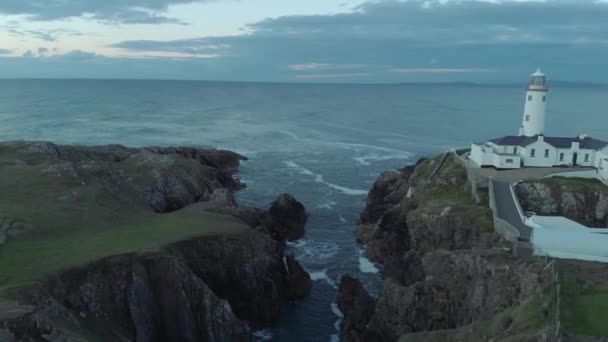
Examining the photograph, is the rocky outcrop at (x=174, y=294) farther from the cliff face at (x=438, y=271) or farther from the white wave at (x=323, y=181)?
the white wave at (x=323, y=181)

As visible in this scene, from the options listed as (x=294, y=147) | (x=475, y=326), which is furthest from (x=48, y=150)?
(x=294, y=147)

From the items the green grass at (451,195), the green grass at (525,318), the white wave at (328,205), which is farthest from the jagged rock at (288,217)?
the green grass at (525,318)

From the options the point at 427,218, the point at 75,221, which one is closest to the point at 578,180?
the point at 427,218

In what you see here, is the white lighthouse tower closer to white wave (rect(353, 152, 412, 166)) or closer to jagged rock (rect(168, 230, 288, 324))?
white wave (rect(353, 152, 412, 166))

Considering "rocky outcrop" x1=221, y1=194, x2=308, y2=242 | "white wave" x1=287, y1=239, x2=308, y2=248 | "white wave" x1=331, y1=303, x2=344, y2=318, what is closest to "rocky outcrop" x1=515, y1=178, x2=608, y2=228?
"white wave" x1=331, y1=303, x2=344, y2=318

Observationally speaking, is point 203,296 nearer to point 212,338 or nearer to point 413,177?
point 212,338
